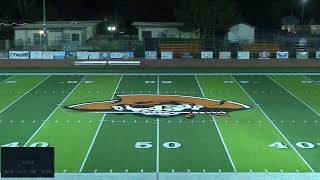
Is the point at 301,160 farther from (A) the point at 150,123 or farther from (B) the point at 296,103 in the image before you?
(B) the point at 296,103

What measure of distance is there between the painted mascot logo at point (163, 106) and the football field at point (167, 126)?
67mm

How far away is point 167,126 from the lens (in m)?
19.1

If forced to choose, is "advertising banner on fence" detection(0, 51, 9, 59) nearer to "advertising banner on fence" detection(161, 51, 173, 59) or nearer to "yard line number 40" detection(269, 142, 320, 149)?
"advertising banner on fence" detection(161, 51, 173, 59)

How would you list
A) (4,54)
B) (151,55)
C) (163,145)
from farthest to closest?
(151,55)
(4,54)
(163,145)

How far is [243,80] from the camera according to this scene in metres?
30.4

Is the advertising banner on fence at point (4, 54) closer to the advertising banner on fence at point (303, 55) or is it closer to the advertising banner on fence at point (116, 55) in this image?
the advertising banner on fence at point (116, 55)

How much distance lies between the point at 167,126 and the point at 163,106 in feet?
10.9

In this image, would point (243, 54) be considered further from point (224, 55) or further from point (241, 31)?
point (241, 31)

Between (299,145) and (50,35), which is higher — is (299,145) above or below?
below

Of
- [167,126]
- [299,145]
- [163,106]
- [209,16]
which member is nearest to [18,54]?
[163,106]

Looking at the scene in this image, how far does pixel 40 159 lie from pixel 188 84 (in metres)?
20.9

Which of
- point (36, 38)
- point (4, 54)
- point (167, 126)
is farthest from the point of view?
point (36, 38)

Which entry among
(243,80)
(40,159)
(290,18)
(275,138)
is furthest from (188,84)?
(290,18)

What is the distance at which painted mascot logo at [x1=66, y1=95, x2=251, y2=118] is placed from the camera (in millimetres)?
21469
